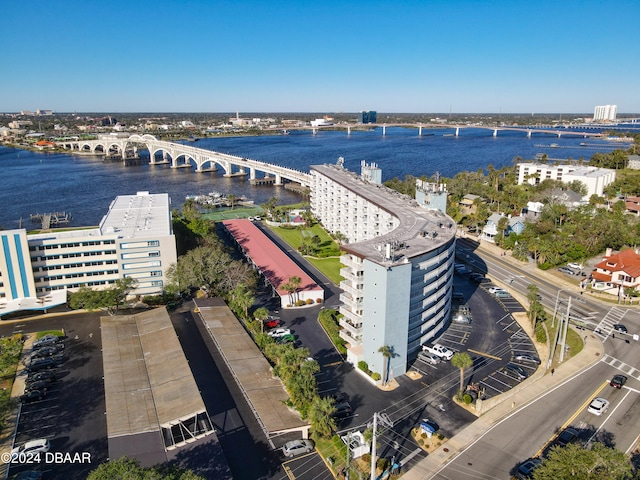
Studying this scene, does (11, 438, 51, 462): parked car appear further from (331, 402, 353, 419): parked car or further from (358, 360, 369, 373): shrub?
(358, 360, 369, 373): shrub

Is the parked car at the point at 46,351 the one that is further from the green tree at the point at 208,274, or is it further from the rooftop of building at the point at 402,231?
the rooftop of building at the point at 402,231

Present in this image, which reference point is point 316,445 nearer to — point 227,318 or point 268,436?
point 268,436

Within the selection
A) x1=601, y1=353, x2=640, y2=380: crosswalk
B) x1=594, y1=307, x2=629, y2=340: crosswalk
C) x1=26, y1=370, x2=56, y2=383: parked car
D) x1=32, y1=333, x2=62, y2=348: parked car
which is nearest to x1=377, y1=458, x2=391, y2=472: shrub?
x1=601, y1=353, x2=640, y2=380: crosswalk

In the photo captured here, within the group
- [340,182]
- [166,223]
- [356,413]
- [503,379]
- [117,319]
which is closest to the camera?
[356,413]

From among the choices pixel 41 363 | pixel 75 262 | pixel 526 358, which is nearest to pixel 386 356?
pixel 526 358

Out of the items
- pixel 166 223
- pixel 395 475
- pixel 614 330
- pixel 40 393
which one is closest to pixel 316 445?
pixel 395 475

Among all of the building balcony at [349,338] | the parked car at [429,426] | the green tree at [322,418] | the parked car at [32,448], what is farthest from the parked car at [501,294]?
the parked car at [32,448]
